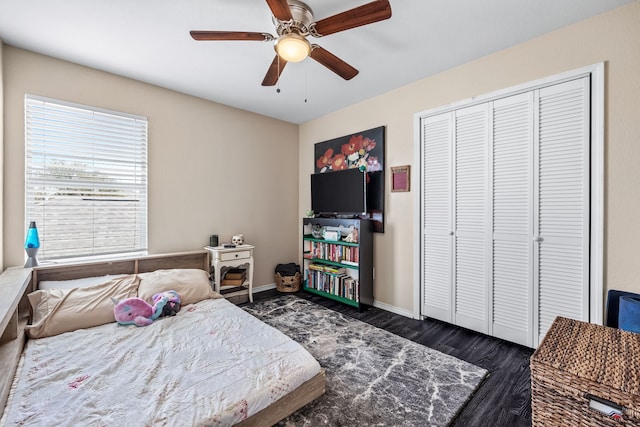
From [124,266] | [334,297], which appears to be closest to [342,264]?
[334,297]

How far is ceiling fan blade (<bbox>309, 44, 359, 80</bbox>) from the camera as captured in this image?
6.30 ft

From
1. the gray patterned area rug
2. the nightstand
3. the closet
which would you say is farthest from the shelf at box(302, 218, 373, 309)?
the nightstand

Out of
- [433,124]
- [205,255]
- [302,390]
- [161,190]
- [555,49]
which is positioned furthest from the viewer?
[205,255]

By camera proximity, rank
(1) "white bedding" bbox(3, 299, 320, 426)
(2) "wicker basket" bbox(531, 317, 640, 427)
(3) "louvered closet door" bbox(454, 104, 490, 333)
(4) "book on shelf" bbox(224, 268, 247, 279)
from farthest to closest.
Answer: (4) "book on shelf" bbox(224, 268, 247, 279), (3) "louvered closet door" bbox(454, 104, 490, 333), (1) "white bedding" bbox(3, 299, 320, 426), (2) "wicker basket" bbox(531, 317, 640, 427)

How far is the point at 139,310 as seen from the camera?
2.18 m

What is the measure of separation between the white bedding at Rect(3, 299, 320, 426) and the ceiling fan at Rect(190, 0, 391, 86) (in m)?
1.97

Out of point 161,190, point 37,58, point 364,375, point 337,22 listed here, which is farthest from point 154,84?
point 364,375

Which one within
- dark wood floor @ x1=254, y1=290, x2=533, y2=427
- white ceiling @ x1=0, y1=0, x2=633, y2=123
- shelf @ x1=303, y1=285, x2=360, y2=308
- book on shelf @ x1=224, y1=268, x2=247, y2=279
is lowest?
A: dark wood floor @ x1=254, y1=290, x2=533, y2=427

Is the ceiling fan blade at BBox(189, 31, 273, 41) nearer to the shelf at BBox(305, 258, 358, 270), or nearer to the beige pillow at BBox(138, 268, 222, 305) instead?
the beige pillow at BBox(138, 268, 222, 305)

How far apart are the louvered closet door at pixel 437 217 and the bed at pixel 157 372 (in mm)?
1764

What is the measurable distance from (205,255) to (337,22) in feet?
9.48

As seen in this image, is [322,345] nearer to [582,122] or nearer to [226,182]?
[226,182]

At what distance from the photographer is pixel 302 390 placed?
5.26 ft

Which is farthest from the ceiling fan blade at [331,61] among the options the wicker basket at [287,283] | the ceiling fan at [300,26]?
the wicker basket at [287,283]
